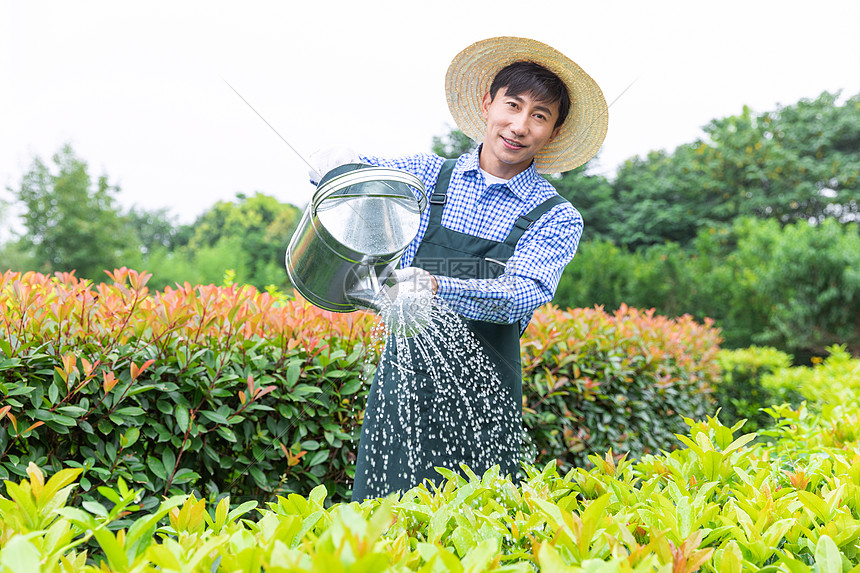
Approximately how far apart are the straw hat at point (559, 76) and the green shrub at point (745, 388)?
4.50m

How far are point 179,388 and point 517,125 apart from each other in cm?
154

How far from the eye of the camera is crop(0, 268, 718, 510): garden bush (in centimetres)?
210

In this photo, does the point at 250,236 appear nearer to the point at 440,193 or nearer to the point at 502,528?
the point at 440,193

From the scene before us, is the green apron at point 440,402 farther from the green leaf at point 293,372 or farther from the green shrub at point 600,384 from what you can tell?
the green shrub at point 600,384

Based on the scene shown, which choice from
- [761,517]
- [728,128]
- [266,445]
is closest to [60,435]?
[266,445]

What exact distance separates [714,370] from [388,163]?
13.5 feet

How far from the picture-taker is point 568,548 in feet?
3.31

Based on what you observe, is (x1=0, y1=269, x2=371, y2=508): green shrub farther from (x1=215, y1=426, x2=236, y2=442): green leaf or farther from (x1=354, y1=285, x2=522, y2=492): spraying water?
(x1=354, y1=285, x2=522, y2=492): spraying water

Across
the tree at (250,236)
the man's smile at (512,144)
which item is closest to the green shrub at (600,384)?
the man's smile at (512,144)

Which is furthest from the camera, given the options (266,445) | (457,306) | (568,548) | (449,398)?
(266,445)

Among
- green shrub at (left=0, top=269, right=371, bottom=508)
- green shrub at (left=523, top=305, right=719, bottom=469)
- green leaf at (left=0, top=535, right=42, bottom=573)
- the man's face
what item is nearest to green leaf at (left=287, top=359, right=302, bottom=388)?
green shrub at (left=0, top=269, right=371, bottom=508)

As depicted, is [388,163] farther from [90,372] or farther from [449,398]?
[90,372]

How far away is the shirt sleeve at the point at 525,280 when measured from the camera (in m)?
1.76

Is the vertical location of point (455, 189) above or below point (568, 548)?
above
